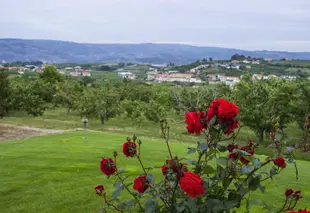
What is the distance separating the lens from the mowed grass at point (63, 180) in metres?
9.15

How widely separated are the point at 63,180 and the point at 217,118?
901 cm

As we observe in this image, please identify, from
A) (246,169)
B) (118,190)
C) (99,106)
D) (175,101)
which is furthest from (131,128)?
(246,169)

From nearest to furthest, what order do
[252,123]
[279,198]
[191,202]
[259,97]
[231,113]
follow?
[231,113] < [191,202] < [279,198] < [252,123] < [259,97]

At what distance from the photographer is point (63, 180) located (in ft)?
37.6

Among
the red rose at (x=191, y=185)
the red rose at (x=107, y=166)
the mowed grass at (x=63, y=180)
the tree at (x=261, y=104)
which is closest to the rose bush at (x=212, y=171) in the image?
the red rose at (x=107, y=166)

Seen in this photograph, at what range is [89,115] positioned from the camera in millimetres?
50219

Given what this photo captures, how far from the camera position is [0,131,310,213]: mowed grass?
9148 mm

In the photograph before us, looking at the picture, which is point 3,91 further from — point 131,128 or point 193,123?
point 193,123

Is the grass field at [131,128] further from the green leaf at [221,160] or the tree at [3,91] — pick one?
the green leaf at [221,160]

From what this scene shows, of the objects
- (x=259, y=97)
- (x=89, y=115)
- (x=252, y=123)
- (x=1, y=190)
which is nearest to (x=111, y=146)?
(x=1, y=190)

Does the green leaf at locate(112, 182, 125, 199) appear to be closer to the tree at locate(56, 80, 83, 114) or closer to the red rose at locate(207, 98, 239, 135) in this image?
the red rose at locate(207, 98, 239, 135)

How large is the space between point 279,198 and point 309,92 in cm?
3364

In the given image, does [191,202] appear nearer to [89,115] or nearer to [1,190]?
[1,190]

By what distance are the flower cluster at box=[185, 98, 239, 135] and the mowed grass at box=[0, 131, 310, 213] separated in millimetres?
3379
